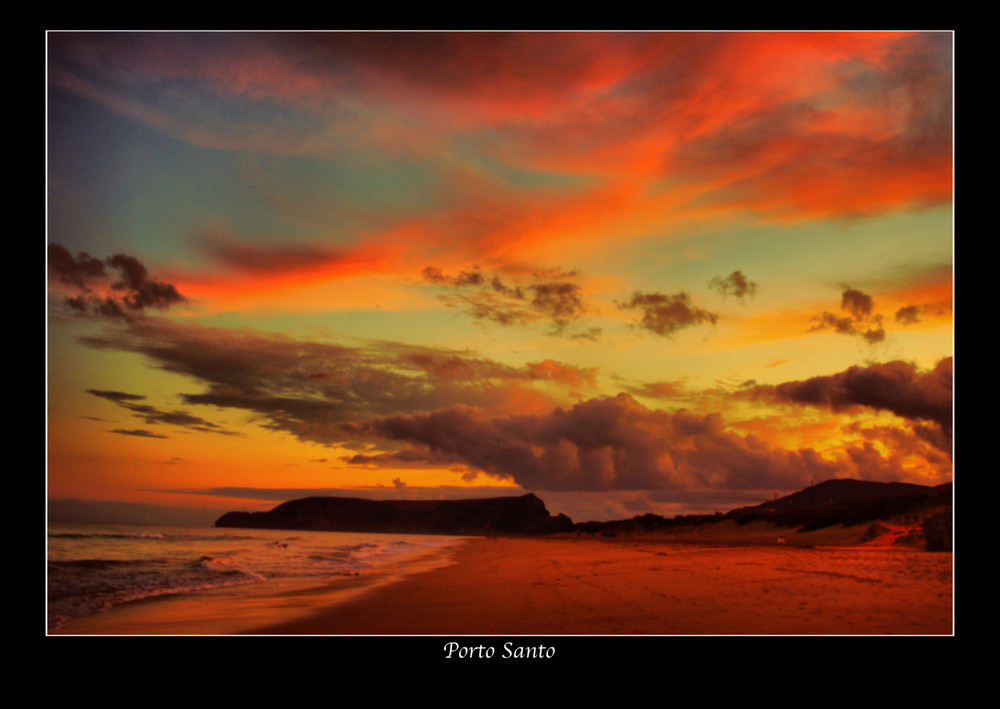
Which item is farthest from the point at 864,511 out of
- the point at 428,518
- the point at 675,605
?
the point at 428,518

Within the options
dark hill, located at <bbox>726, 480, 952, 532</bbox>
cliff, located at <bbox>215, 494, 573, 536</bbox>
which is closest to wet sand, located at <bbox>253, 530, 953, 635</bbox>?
dark hill, located at <bbox>726, 480, 952, 532</bbox>

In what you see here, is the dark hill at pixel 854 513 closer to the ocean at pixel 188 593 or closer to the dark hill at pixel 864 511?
the dark hill at pixel 864 511

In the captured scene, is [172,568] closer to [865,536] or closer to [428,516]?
[865,536]

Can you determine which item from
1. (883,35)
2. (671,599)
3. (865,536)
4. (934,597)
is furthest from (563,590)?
(865,536)

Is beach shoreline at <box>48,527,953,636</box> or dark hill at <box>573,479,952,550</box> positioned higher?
beach shoreline at <box>48,527,953,636</box>

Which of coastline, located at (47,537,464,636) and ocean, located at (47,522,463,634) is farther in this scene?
ocean, located at (47,522,463,634)

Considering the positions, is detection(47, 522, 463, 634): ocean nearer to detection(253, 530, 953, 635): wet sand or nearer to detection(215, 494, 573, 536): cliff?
detection(253, 530, 953, 635): wet sand
